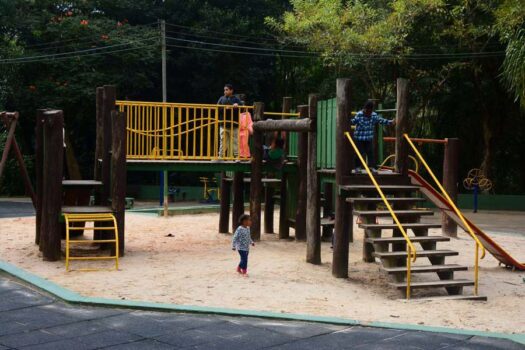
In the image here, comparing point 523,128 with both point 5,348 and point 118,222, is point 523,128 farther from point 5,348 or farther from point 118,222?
point 5,348

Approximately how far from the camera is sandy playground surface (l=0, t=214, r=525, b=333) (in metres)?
9.60

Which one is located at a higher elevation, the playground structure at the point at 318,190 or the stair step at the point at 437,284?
the playground structure at the point at 318,190

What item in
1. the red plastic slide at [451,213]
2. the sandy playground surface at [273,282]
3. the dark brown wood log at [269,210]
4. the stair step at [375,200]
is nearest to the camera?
the sandy playground surface at [273,282]

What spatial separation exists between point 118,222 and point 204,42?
22.3 m

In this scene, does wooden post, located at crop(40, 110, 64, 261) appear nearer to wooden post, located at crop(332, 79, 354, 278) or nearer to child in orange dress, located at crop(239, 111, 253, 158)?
child in orange dress, located at crop(239, 111, 253, 158)

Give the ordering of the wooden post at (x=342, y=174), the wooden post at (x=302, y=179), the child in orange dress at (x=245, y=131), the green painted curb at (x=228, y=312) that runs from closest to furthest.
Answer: the green painted curb at (x=228, y=312)
the wooden post at (x=342, y=174)
the wooden post at (x=302, y=179)
the child in orange dress at (x=245, y=131)

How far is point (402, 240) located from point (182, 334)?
432cm

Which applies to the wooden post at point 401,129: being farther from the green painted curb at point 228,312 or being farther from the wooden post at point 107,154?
the wooden post at point 107,154

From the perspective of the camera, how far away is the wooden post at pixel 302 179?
15297 mm

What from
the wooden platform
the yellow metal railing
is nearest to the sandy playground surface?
the wooden platform

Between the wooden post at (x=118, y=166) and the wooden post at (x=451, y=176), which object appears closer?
the wooden post at (x=118, y=166)

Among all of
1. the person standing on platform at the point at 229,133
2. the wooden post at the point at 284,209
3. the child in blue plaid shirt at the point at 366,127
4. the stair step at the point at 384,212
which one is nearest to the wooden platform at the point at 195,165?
the person standing on platform at the point at 229,133

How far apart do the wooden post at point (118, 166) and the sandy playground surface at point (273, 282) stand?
834 mm

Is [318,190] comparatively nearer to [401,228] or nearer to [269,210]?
[401,228]
